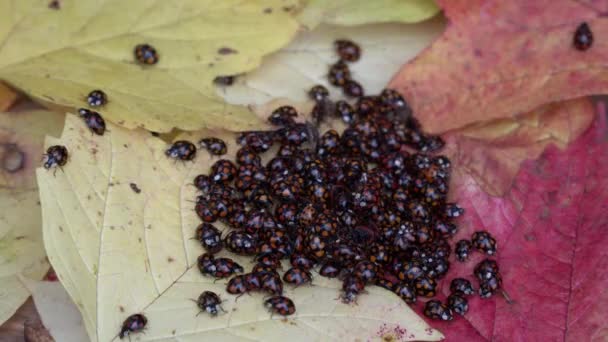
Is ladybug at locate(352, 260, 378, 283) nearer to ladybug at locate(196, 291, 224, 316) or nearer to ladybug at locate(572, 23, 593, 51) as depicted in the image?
ladybug at locate(196, 291, 224, 316)

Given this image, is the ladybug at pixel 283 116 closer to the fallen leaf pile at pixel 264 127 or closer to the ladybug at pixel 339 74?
the fallen leaf pile at pixel 264 127

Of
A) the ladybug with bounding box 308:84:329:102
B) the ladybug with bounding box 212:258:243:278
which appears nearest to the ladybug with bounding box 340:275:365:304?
the ladybug with bounding box 212:258:243:278

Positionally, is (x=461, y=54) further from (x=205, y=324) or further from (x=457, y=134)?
(x=205, y=324)

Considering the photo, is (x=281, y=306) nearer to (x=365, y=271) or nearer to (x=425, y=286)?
(x=365, y=271)

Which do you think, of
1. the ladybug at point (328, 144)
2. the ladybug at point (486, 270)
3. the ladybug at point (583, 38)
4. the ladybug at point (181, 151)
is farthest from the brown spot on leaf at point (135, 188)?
the ladybug at point (583, 38)

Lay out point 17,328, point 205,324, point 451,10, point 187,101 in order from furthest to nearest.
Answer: point 451,10, point 187,101, point 17,328, point 205,324

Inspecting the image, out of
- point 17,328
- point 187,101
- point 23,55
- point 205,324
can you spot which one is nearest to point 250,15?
point 187,101

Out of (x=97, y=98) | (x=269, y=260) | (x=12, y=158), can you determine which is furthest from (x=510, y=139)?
(x=12, y=158)
